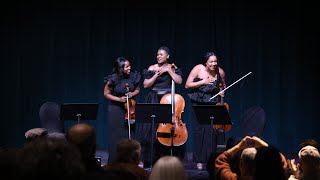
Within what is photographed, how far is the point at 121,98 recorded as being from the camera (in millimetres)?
7707

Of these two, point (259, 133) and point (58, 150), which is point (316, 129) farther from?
point (58, 150)

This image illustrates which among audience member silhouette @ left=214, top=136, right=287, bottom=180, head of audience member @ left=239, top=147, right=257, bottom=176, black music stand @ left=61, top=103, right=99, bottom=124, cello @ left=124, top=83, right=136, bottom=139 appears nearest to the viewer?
head of audience member @ left=239, top=147, right=257, bottom=176

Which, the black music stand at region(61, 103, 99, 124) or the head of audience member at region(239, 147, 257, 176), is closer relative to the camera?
the head of audience member at region(239, 147, 257, 176)

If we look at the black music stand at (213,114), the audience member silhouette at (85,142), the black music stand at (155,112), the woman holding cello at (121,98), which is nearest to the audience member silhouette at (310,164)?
the audience member silhouette at (85,142)

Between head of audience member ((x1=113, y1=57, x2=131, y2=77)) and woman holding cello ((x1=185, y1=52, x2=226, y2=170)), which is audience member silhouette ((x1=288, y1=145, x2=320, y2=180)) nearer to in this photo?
woman holding cello ((x1=185, y1=52, x2=226, y2=170))

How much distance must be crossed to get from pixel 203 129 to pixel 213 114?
1.02 m

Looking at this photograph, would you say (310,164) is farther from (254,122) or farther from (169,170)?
(254,122)

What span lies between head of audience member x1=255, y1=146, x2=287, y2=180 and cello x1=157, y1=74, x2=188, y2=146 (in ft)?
14.1

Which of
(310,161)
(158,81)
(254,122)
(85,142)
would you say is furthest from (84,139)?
(254,122)

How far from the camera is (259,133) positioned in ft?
25.7

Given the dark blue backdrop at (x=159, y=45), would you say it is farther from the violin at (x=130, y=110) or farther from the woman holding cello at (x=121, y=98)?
the violin at (x=130, y=110)

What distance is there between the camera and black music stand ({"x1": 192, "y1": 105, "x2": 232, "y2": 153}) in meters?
6.92

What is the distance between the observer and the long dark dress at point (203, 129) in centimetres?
783

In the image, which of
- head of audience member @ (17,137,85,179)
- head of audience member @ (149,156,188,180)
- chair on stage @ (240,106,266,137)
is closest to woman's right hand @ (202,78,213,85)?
chair on stage @ (240,106,266,137)
